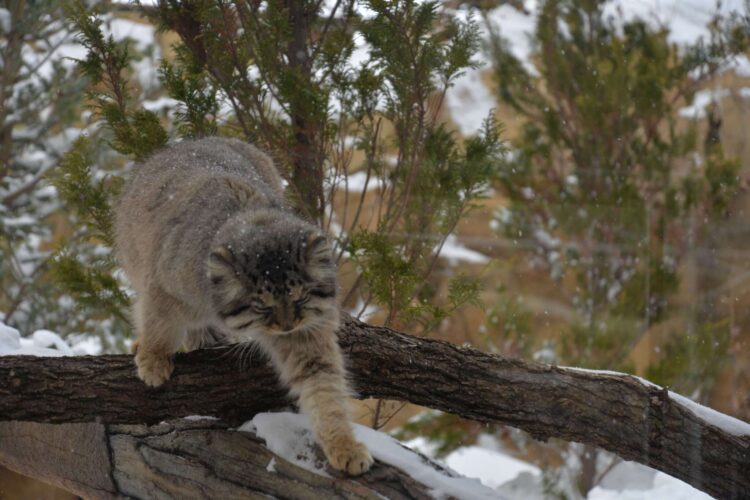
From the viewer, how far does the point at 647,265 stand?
27.5ft

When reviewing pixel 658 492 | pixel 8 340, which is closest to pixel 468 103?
pixel 658 492

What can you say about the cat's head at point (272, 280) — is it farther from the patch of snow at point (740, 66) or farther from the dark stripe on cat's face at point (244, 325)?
the patch of snow at point (740, 66)

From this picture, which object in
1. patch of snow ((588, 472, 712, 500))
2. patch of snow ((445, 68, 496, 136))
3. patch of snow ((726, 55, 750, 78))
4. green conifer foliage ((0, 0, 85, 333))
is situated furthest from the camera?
patch of snow ((445, 68, 496, 136))

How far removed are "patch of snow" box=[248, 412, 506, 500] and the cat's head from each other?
0.44 m

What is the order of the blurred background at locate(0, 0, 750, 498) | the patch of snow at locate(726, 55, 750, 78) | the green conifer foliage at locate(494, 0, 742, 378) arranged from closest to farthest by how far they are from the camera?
the blurred background at locate(0, 0, 750, 498)
the green conifer foliage at locate(494, 0, 742, 378)
the patch of snow at locate(726, 55, 750, 78)

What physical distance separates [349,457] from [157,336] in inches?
44.3

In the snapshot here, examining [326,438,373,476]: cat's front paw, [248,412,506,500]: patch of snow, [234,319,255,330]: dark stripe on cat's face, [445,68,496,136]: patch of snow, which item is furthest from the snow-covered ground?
[445,68,496,136]: patch of snow

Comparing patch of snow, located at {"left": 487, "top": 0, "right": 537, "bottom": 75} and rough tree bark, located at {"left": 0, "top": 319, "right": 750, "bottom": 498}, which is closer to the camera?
rough tree bark, located at {"left": 0, "top": 319, "right": 750, "bottom": 498}

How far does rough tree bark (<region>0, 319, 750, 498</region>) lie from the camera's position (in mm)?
3512

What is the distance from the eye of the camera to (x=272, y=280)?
11.6 ft

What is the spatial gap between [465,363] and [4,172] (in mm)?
6596

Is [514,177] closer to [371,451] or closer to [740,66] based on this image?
[740,66]

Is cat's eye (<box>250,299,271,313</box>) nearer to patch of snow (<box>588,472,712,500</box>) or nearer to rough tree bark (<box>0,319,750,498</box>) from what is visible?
rough tree bark (<box>0,319,750,498</box>)

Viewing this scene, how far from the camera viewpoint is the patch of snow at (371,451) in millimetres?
3564
